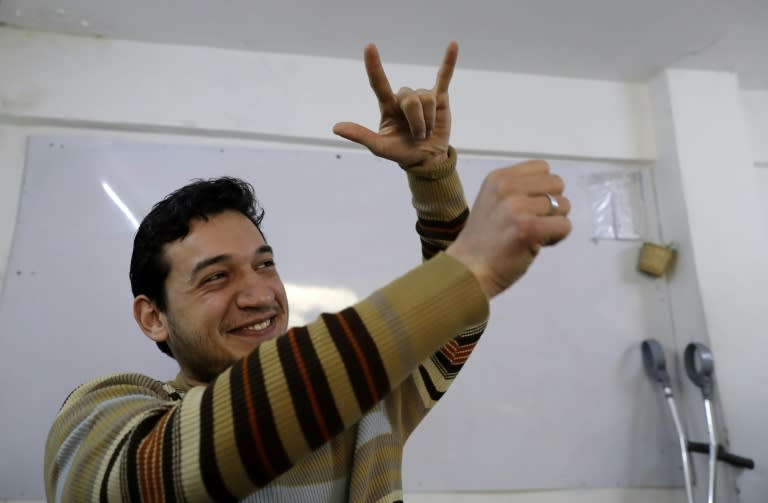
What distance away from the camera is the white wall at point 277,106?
186 centimetres

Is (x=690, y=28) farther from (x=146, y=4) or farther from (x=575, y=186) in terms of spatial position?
(x=146, y=4)

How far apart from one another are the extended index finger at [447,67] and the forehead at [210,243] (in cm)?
43

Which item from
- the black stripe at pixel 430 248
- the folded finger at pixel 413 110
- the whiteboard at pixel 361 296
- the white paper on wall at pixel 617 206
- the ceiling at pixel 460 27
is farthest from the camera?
the white paper on wall at pixel 617 206

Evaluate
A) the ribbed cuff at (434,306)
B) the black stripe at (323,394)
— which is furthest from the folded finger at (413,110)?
the black stripe at (323,394)

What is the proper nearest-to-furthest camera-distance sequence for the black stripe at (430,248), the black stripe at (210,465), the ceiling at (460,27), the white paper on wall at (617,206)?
the black stripe at (210,465), the black stripe at (430,248), the ceiling at (460,27), the white paper on wall at (617,206)

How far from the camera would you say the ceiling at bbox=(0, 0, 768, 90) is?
5.95 ft

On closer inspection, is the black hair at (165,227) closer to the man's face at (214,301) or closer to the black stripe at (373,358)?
the man's face at (214,301)

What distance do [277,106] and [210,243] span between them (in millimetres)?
1275

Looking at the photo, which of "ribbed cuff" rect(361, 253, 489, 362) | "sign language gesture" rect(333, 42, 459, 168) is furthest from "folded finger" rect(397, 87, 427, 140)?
"ribbed cuff" rect(361, 253, 489, 362)

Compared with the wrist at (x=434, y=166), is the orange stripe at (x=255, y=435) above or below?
below

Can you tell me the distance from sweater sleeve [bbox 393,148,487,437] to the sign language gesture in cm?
4

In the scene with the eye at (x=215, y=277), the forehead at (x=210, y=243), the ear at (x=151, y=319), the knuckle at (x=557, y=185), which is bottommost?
the ear at (x=151, y=319)

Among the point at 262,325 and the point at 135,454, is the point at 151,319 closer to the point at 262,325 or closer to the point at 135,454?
the point at 262,325

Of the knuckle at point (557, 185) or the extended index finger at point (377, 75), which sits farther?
the extended index finger at point (377, 75)
